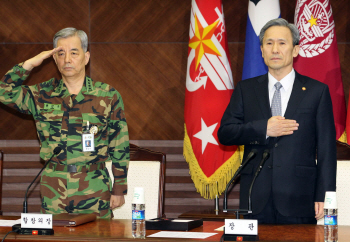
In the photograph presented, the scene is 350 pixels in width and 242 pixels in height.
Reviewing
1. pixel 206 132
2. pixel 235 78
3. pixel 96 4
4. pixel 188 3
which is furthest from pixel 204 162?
pixel 96 4

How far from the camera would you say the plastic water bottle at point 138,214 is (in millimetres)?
1769

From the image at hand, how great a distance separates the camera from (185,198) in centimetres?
416

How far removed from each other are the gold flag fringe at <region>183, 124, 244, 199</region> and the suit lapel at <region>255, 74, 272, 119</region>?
5.09 feet

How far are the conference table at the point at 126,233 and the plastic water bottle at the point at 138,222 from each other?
0.03 m

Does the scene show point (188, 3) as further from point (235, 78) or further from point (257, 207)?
point (257, 207)

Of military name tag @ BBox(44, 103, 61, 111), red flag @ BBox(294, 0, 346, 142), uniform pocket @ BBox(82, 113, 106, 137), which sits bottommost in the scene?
uniform pocket @ BBox(82, 113, 106, 137)

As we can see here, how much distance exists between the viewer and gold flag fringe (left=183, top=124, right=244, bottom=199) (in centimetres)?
386

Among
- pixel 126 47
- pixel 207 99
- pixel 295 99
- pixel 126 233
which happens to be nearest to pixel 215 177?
pixel 207 99

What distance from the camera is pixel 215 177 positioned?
3.89 m

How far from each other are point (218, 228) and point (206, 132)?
2014 millimetres

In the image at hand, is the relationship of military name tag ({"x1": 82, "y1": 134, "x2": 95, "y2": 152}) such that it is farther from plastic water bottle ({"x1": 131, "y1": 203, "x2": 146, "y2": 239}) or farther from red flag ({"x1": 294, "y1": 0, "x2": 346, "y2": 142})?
red flag ({"x1": 294, "y1": 0, "x2": 346, "y2": 142})

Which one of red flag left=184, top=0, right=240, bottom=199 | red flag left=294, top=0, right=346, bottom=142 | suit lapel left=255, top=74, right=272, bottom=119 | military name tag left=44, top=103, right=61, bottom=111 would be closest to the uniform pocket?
military name tag left=44, top=103, right=61, bottom=111

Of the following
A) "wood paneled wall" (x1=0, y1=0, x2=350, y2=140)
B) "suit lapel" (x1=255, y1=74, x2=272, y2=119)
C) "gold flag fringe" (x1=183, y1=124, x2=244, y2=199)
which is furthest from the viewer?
"wood paneled wall" (x1=0, y1=0, x2=350, y2=140)

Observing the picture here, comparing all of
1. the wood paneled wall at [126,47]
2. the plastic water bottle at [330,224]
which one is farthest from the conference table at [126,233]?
the wood paneled wall at [126,47]
